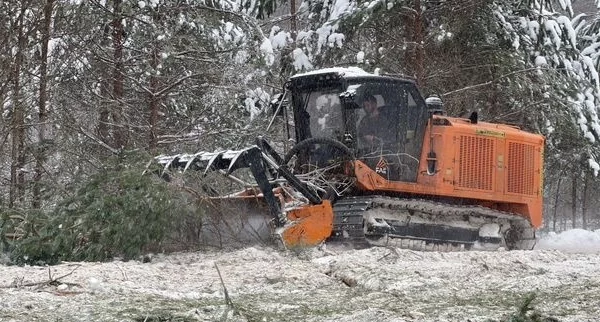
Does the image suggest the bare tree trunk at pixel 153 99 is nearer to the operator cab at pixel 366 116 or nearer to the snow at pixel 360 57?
the operator cab at pixel 366 116

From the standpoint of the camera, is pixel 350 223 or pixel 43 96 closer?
pixel 350 223

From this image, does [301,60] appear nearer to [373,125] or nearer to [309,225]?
[373,125]

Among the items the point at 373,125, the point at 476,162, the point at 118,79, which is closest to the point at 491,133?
the point at 476,162

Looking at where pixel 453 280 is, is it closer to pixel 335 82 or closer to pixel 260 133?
pixel 335 82

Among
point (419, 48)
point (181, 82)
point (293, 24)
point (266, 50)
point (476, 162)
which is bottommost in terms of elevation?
point (476, 162)

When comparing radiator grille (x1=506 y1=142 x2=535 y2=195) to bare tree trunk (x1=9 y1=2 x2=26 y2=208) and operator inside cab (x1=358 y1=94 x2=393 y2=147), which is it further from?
bare tree trunk (x1=9 y1=2 x2=26 y2=208)

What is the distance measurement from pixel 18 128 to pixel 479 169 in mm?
7085

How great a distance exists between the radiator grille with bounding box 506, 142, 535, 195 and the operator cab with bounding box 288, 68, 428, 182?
179 cm

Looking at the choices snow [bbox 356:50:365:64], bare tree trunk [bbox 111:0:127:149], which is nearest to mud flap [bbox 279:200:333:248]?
bare tree trunk [bbox 111:0:127:149]

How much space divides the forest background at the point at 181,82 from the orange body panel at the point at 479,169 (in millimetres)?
2796

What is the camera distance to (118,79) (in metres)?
15.2

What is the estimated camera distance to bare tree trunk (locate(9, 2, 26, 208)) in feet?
41.3

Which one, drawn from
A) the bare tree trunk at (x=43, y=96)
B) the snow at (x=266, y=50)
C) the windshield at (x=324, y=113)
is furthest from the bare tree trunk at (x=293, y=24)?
the windshield at (x=324, y=113)

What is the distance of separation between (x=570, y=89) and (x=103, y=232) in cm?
1368
